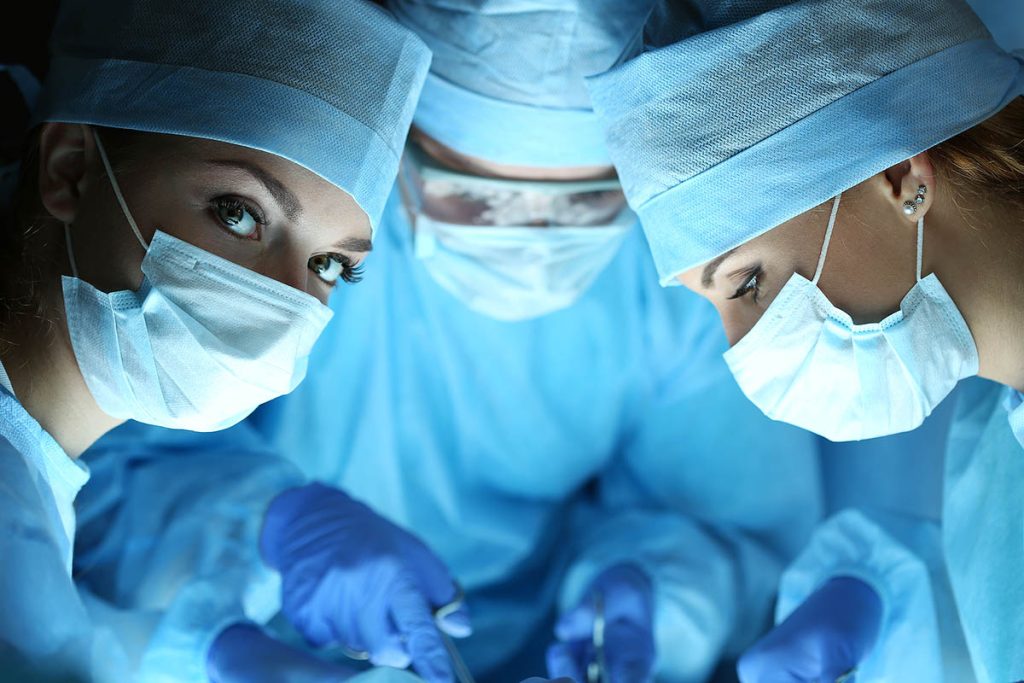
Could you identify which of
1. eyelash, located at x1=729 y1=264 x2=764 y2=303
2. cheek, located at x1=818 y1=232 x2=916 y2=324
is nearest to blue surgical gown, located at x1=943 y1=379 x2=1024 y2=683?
cheek, located at x1=818 y1=232 x2=916 y2=324

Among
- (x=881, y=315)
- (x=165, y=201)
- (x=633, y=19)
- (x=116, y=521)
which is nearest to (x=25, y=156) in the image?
(x=165, y=201)

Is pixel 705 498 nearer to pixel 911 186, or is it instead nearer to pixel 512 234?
pixel 512 234

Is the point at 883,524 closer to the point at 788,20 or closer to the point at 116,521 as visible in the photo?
the point at 788,20

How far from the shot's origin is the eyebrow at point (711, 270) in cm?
126

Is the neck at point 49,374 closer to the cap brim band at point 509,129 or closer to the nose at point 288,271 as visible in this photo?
the nose at point 288,271

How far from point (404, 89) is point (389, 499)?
0.91 meters

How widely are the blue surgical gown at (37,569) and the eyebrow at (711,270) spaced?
0.87 metres

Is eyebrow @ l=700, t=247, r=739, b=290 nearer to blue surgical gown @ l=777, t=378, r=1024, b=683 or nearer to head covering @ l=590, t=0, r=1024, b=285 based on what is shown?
head covering @ l=590, t=0, r=1024, b=285

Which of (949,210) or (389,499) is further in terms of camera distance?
(389,499)

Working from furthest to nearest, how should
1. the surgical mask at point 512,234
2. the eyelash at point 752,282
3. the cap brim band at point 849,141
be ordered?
1. the surgical mask at point 512,234
2. the eyelash at point 752,282
3. the cap brim band at point 849,141

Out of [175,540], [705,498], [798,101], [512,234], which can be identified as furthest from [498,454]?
[798,101]

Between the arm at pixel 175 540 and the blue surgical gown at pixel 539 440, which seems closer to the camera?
the arm at pixel 175 540

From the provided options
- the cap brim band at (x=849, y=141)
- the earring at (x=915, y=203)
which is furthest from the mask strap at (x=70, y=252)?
the earring at (x=915, y=203)

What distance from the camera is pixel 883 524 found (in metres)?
1.64
